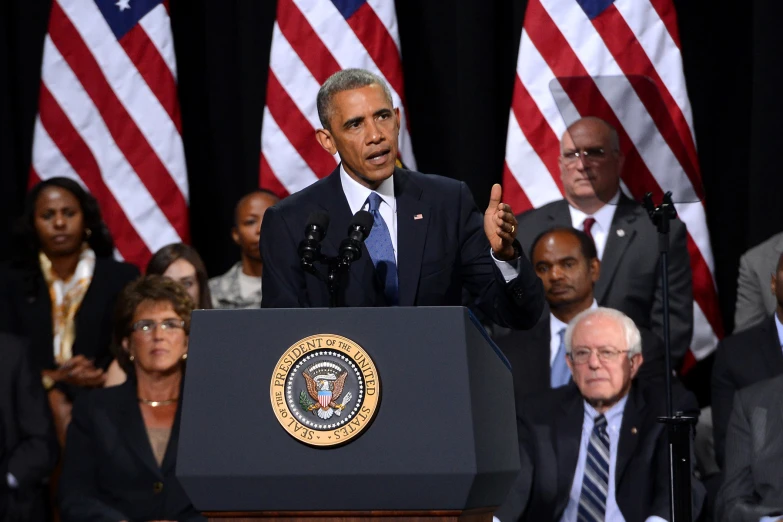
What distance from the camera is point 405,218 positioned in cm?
231

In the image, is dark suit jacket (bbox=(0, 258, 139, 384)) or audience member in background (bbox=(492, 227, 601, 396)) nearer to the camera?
audience member in background (bbox=(492, 227, 601, 396))

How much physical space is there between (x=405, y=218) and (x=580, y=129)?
3.24ft

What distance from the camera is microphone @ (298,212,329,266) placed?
1.92 metres

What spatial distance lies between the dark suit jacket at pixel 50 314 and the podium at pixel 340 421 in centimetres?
256

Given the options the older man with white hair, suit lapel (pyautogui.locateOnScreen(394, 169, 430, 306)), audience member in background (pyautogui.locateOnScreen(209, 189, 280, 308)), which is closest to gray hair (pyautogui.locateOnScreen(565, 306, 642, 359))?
the older man with white hair

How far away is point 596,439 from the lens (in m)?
3.54

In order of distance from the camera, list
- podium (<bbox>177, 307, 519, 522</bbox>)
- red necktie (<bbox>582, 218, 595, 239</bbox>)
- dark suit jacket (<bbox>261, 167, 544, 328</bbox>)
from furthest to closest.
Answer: red necktie (<bbox>582, 218, 595, 239</bbox>)
dark suit jacket (<bbox>261, 167, 544, 328</bbox>)
podium (<bbox>177, 307, 519, 522</bbox>)

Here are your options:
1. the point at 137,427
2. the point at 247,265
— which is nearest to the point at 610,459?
the point at 137,427

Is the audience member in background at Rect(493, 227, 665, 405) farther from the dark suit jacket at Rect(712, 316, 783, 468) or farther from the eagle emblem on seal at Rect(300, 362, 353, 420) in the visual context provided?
→ the eagle emblem on seal at Rect(300, 362, 353, 420)

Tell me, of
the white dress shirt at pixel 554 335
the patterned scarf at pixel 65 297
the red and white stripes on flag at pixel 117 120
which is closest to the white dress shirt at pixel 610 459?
the white dress shirt at pixel 554 335

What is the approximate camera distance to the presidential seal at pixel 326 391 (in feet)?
5.90

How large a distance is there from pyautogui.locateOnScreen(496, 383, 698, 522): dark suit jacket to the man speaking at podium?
1244 millimetres

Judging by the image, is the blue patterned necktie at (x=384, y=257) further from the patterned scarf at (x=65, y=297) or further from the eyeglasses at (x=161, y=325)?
the patterned scarf at (x=65, y=297)

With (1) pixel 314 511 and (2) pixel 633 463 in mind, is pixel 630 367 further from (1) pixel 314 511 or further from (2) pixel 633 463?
(1) pixel 314 511
